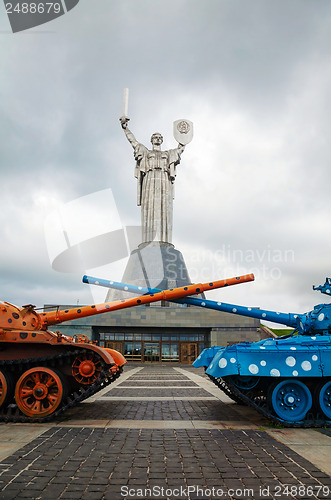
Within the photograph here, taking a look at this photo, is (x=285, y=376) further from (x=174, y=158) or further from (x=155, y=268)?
(x=174, y=158)

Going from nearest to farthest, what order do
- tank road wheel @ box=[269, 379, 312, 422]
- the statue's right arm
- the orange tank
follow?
1. tank road wheel @ box=[269, 379, 312, 422]
2. the orange tank
3. the statue's right arm

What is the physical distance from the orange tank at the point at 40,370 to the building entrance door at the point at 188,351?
21223mm

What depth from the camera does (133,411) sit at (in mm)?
8625

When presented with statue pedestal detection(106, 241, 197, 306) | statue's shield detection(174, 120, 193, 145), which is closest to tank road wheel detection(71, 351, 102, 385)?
statue pedestal detection(106, 241, 197, 306)

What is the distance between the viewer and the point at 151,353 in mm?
28562

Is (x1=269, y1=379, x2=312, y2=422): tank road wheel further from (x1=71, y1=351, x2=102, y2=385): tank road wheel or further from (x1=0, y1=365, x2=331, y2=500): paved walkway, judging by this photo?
(x1=71, y1=351, x2=102, y2=385): tank road wheel

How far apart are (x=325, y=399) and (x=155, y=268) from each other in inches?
955

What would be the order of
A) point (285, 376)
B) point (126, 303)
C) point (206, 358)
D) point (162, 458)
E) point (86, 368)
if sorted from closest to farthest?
point (162, 458), point (285, 376), point (86, 368), point (126, 303), point (206, 358)

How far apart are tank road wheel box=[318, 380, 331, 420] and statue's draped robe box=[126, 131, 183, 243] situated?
2622 cm

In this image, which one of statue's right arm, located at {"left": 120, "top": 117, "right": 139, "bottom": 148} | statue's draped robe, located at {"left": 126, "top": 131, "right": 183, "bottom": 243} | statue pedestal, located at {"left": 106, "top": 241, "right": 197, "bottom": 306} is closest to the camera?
statue pedestal, located at {"left": 106, "top": 241, "right": 197, "bottom": 306}

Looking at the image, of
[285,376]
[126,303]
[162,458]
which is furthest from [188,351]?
[162,458]

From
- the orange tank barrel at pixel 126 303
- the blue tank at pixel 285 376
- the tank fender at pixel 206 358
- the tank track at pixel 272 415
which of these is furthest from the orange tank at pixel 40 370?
the tank fender at pixel 206 358

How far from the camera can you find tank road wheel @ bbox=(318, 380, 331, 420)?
721 centimetres

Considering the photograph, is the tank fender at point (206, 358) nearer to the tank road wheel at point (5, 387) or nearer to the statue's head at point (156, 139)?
the tank road wheel at point (5, 387)
